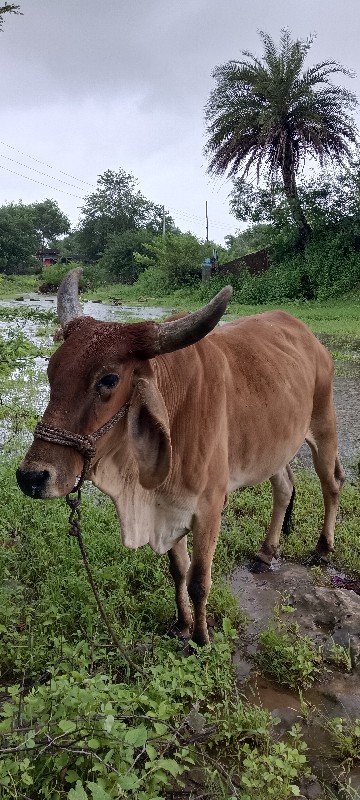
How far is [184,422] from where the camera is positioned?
2688 mm

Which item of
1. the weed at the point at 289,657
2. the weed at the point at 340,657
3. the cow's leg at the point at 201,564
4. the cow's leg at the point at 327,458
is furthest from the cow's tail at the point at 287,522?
the cow's leg at the point at 201,564

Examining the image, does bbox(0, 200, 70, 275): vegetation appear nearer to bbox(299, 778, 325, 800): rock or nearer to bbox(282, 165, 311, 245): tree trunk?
bbox(282, 165, 311, 245): tree trunk

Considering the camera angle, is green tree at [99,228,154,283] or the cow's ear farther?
green tree at [99,228,154,283]

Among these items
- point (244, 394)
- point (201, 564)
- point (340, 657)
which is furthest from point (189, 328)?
point (340, 657)

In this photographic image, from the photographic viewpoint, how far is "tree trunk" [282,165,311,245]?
64.2ft

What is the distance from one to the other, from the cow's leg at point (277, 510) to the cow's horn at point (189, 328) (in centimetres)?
189

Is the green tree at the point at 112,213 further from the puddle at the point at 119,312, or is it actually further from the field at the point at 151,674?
the field at the point at 151,674

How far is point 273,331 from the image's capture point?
3.75 metres

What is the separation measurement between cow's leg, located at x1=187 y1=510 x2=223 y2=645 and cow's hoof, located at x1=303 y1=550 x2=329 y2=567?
1.16 meters

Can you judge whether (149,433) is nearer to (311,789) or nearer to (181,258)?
(311,789)

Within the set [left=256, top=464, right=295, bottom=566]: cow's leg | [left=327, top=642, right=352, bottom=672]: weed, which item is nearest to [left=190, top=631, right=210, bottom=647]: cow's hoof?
[left=327, top=642, right=352, bottom=672]: weed

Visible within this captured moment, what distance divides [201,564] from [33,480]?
1.13 meters

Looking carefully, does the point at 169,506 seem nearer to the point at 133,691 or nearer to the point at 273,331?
the point at 133,691

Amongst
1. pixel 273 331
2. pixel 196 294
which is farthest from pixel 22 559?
pixel 196 294
